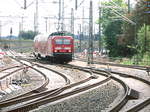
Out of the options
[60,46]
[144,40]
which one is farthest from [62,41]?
[144,40]

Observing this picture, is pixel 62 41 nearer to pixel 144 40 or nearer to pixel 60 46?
pixel 60 46

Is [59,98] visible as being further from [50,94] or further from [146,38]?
[146,38]

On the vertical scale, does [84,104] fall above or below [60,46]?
below

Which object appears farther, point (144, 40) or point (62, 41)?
point (144, 40)

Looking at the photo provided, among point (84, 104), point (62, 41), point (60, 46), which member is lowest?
point (84, 104)

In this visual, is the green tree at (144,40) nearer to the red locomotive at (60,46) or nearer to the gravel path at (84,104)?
→ the red locomotive at (60,46)

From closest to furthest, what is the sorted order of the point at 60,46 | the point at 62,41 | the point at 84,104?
the point at 84,104 → the point at 60,46 → the point at 62,41

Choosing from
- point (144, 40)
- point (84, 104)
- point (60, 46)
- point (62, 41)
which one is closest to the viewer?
point (84, 104)

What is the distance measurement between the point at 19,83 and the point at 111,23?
47.8 meters

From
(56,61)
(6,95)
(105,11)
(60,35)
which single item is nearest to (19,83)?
(6,95)

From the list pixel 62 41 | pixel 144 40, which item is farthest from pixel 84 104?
pixel 144 40

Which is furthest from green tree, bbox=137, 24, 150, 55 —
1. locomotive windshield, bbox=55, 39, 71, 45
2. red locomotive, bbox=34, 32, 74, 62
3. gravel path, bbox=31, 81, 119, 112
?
gravel path, bbox=31, 81, 119, 112

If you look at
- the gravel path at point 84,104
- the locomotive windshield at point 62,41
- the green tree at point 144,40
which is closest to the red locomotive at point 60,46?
the locomotive windshield at point 62,41

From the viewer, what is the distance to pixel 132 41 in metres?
53.4
